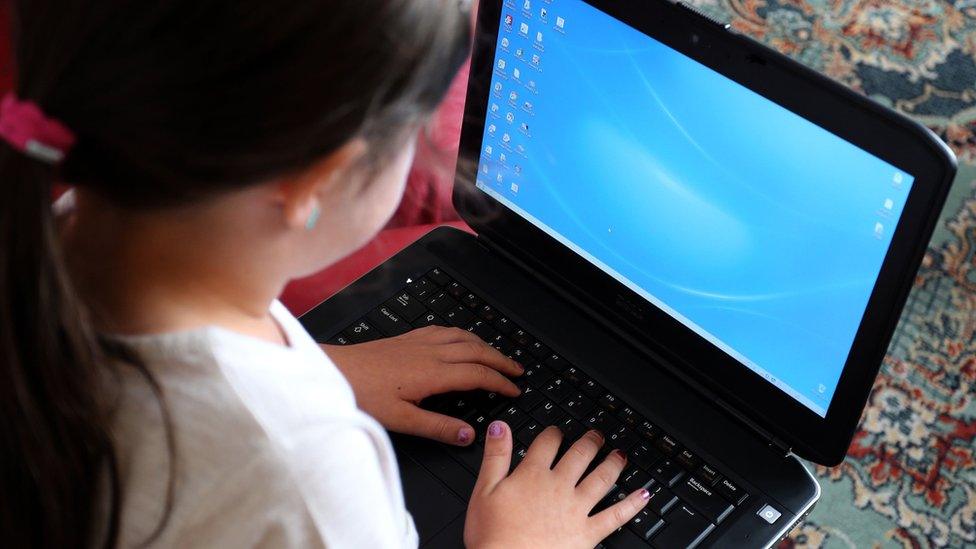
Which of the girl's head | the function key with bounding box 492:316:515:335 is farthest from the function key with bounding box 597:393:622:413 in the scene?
the girl's head

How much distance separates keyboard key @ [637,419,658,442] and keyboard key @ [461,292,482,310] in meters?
0.18

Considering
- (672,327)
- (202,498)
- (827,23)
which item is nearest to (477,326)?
(672,327)

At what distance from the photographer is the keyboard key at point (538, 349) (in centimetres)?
84

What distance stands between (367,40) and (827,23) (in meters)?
1.57

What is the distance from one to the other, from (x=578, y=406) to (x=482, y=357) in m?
0.09

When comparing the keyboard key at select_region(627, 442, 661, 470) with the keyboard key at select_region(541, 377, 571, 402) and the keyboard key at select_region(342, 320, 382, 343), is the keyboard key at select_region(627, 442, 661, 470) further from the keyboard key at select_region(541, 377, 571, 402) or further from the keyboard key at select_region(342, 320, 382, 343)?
the keyboard key at select_region(342, 320, 382, 343)

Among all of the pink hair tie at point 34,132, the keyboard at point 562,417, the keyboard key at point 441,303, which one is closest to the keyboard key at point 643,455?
the keyboard at point 562,417

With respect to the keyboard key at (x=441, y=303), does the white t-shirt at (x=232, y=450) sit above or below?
above

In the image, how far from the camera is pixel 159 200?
49 cm

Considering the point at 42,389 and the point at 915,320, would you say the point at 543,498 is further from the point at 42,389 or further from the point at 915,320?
the point at 915,320

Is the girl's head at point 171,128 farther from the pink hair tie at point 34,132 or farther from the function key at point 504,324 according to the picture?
the function key at point 504,324

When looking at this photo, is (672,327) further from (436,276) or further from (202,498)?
(202,498)

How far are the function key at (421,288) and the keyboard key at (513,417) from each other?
5.7 inches

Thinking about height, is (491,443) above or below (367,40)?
below
